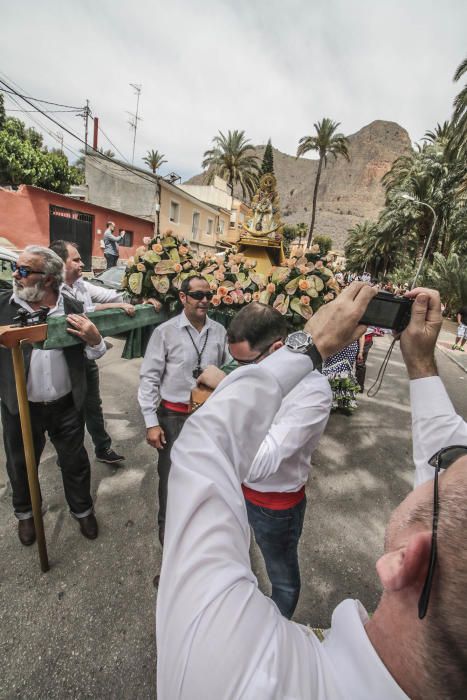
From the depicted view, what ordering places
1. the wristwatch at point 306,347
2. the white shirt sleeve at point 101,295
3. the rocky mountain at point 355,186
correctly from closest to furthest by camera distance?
the wristwatch at point 306,347, the white shirt sleeve at point 101,295, the rocky mountain at point 355,186

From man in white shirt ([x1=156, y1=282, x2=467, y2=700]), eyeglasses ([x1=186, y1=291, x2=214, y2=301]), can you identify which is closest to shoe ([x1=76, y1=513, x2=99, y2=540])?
eyeglasses ([x1=186, y1=291, x2=214, y2=301])

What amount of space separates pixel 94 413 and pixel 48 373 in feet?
3.85

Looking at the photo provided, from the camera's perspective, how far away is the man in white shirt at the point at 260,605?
1.67 ft

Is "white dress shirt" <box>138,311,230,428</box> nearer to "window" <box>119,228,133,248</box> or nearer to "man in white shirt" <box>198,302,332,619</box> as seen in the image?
"man in white shirt" <box>198,302,332,619</box>

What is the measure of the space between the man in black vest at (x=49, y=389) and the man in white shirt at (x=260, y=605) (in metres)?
1.55

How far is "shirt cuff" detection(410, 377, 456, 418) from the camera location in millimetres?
955

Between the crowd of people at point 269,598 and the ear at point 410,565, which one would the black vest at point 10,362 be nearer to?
the crowd of people at point 269,598

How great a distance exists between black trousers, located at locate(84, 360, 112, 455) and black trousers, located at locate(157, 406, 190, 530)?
102 centimetres

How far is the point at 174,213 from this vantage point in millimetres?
21531

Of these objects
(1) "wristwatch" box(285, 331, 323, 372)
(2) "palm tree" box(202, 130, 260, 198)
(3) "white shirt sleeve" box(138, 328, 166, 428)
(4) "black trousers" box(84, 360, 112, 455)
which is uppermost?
(2) "palm tree" box(202, 130, 260, 198)

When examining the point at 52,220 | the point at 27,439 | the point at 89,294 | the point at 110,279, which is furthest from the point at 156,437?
the point at 52,220

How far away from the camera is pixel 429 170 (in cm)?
2228

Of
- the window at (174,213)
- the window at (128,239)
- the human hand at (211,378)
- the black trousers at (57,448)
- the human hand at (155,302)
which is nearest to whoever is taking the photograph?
the human hand at (211,378)

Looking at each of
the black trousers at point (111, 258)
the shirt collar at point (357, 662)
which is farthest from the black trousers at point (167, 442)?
the black trousers at point (111, 258)
